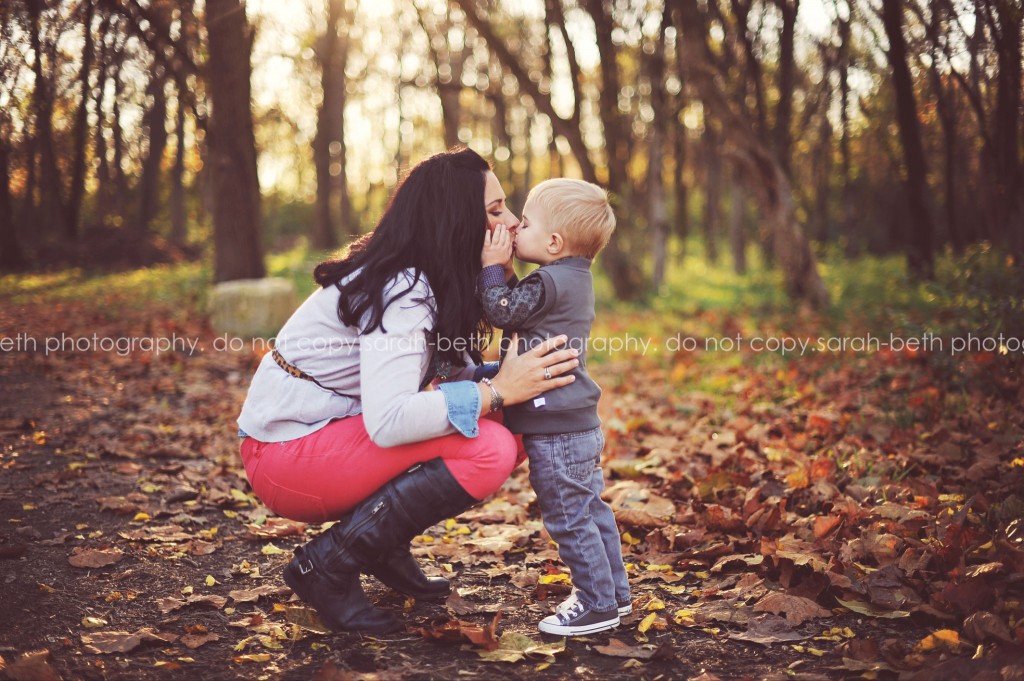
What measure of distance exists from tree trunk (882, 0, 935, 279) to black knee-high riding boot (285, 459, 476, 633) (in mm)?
7419

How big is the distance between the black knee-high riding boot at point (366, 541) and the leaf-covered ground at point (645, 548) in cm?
8

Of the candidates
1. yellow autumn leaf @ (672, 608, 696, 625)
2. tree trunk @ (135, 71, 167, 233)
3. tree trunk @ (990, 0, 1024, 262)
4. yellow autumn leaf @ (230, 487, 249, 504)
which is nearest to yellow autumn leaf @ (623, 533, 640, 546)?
yellow autumn leaf @ (672, 608, 696, 625)

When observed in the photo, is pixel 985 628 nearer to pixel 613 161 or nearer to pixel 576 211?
pixel 576 211

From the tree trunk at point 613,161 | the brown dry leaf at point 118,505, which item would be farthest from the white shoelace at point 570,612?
the tree trunk at point 613,161

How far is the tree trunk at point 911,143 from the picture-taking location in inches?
316

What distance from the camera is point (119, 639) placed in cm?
247

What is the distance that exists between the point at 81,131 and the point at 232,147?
2389mm

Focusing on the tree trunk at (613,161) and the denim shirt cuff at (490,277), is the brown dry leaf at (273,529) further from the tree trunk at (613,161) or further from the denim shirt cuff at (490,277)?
the tree trunk at (613,161)

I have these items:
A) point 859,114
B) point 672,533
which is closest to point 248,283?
point 672,533

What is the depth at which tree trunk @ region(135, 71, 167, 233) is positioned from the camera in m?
14.0

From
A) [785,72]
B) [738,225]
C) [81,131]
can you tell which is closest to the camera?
[81,131]

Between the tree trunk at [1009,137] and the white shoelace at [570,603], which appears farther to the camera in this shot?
the tree trunk at [1009,137]

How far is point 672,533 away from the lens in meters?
3.42

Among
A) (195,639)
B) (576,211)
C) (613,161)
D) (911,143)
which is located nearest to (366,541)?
(195,639)
